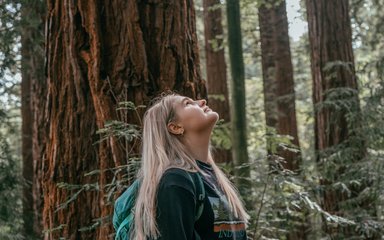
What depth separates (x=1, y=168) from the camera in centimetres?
827

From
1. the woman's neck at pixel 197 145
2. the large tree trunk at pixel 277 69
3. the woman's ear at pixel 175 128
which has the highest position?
the large tree trunk at pixel 277 69

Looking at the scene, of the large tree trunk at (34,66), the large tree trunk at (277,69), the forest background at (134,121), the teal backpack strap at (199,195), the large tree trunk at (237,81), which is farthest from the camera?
the large tree trunk at (277,69)

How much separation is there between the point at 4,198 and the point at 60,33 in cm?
431

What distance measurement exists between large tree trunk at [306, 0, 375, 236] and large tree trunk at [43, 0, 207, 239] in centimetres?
344

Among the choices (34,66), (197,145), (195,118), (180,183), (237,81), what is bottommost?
(180,183)

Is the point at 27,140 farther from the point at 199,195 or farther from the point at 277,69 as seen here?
the point at 199,195

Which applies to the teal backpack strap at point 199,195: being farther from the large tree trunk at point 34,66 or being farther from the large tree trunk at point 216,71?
the large tree trunk at point 216,71

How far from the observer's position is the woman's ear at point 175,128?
2623 millimetres

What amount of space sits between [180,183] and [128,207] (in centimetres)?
35

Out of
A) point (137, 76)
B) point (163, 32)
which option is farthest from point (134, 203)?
point (163, 32)

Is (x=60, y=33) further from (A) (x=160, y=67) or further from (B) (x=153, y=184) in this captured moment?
(B) (x=153, y=184)

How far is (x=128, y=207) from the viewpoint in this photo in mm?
2525

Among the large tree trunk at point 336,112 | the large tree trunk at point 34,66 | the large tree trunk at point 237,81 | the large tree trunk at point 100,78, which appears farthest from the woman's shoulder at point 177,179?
the large tree trunk at point 34,66

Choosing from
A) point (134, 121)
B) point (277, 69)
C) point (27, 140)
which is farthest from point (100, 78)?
point (27, 140)
